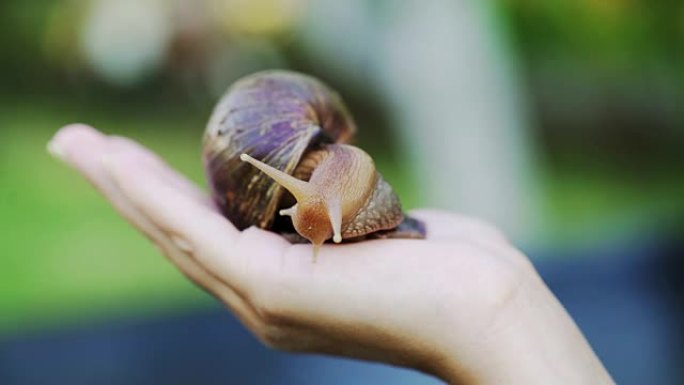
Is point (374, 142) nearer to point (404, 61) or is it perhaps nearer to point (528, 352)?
point (404, 61)

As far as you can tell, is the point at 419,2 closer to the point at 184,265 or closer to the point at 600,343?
the point at 600,343

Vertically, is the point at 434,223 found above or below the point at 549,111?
above

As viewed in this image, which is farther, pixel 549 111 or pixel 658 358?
pixel 549 111

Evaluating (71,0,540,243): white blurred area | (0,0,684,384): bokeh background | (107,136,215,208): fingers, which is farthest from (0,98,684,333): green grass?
(107,136,215,208): fingers

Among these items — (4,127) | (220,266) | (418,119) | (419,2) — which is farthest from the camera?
(4,127)

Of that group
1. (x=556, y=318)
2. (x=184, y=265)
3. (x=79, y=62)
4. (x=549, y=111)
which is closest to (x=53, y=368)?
(x=184, y=265)

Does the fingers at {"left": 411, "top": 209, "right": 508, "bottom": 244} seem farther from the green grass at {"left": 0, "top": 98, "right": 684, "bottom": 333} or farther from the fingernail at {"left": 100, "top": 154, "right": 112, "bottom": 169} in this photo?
the green grass at {"left": 0, "top": 98, "right": 684, "bottom": 333}

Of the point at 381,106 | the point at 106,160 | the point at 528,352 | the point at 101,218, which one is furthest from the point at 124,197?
the point at 381,106
